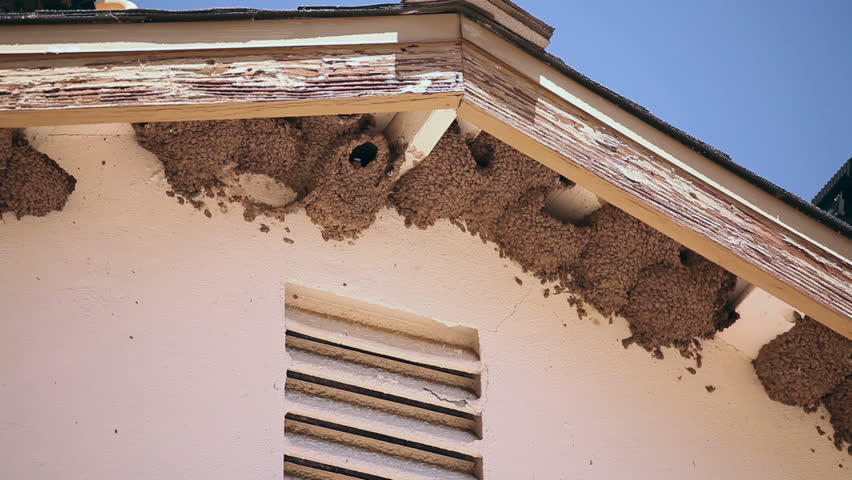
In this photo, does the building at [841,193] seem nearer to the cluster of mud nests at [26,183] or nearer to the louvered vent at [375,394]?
the louvered vent at [375,394]

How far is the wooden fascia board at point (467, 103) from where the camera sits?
5.08 m

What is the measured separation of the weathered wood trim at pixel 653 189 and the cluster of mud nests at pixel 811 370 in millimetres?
1110

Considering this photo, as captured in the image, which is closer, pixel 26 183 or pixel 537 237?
pixel 26 183

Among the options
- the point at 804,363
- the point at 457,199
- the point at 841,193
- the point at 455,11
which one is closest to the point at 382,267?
the point at 457,199

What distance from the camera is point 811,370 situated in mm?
6902

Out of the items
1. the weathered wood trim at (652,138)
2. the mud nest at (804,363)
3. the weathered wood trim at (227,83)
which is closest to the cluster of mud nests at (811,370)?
the mud nest at (804,363)

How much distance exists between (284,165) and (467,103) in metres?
1.40

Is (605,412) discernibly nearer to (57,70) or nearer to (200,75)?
(200,75)

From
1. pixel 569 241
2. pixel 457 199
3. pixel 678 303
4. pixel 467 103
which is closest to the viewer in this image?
pixel 467 103

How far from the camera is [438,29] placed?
5.47 m

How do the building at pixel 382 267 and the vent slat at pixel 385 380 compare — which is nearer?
the building at pixel 382 267

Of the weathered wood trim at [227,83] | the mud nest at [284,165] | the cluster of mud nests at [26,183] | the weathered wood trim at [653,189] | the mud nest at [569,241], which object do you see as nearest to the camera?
the weathered wood trim at [227,83]

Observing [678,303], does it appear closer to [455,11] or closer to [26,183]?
[455,11]

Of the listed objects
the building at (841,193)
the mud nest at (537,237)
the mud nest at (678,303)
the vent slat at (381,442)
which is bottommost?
the vent slat at (381,442)
